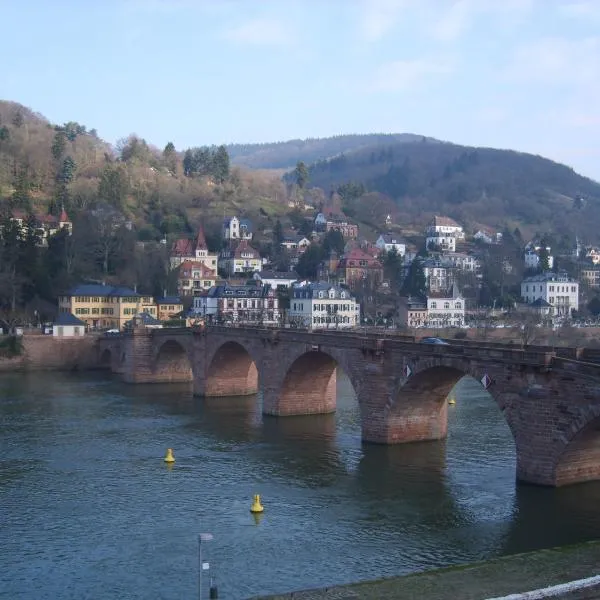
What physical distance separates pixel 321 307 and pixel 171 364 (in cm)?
3585

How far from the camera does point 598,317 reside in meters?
134

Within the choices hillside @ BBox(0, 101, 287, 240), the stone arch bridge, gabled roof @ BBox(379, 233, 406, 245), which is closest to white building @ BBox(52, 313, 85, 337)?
the stone arch bridge

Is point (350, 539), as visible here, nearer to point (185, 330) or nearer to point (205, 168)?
point (185, 330)

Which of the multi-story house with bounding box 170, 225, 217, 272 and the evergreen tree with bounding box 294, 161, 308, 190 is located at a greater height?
the evergreen tree with bounding box 294, 161, 308, 190

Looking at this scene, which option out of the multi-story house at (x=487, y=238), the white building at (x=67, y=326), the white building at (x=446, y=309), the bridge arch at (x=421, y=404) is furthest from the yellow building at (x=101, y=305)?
the multi-story house at (x=487, y=238)

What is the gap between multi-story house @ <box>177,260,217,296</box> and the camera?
116 meters

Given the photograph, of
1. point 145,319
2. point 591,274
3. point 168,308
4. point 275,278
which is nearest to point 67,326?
point 145,319

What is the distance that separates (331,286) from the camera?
363ft

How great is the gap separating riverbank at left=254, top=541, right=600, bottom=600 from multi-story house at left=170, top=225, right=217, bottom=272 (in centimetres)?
10460

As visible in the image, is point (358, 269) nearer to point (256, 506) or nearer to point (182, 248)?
point (182, 248)

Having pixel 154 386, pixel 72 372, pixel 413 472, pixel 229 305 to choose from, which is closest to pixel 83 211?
pixel 229 305

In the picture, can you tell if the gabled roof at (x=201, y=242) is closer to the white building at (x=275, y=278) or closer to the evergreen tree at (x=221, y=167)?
the white building at (x=275, y=278)

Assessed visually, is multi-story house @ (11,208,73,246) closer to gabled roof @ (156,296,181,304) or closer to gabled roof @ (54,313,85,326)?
gabled roof @ (156,296,181,304)

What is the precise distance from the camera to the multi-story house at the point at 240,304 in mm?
106312
